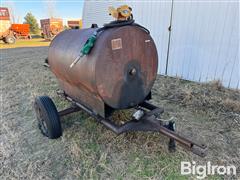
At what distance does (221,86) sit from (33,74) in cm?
498

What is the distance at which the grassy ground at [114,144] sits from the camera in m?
2.03

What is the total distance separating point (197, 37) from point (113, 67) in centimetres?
326

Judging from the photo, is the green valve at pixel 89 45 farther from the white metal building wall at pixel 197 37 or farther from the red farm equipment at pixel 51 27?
the red farm equipment at pixel 51 27

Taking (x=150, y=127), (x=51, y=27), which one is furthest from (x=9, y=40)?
(x=150, y=127)

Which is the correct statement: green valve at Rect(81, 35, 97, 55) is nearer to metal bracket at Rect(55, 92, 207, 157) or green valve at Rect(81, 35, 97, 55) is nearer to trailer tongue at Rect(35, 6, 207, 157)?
trailer tongue at Rect(35, 6, 207, 157)

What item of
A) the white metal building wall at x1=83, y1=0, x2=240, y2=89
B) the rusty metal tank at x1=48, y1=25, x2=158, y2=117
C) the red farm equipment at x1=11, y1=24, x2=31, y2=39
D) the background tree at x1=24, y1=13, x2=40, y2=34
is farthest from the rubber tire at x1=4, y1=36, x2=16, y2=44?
the rusty metal tank at x1=48, y1=25, x2=158, y2=117

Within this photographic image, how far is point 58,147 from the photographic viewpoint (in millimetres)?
2410

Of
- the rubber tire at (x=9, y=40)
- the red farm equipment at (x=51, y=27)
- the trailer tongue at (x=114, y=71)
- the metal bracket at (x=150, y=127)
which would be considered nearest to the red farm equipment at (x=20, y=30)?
the rubber tire at (x=9, y=40)

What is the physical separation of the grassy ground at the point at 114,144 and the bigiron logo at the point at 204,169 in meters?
0.05

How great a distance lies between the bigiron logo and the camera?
1969 mm

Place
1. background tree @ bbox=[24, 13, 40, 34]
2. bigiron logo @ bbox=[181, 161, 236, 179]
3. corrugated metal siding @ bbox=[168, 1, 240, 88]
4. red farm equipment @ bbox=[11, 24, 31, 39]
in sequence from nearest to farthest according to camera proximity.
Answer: bigiron logo @ bbox=[181, 161, 236, 179] < corrugated metal siding @ bbox=[168, 1, 240, 88] < red farm equipment @ bbox=[11, 24, 31, 39] < background tree @ bbox=[24, 13, 40, 34]

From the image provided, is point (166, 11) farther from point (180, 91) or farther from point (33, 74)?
point (33, 74)

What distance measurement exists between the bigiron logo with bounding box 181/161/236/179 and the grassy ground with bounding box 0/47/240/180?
5 centimetres

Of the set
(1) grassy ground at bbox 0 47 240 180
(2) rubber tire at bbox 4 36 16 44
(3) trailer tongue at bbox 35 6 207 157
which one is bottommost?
(2) rubber tire at bbox 4 36 16 44
